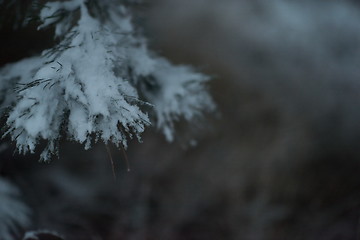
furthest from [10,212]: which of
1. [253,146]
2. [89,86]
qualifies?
[253,146]

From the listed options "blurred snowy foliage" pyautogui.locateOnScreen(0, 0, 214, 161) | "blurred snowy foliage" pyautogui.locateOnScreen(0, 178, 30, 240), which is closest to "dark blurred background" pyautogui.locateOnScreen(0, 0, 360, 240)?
"blurred snowy foliage" pyautogui.locateOnScreen(0, 178, 30, 240)

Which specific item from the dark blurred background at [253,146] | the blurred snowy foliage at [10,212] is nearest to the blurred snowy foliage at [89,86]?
the blurred snowy foliage at [10,212]

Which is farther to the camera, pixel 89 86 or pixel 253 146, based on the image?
pixel 253 146

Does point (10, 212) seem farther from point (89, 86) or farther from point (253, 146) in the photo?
point (253, 146)

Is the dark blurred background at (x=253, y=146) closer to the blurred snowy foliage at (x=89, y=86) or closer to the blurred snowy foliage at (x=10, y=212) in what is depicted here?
the blurred snowy foliage at (x=10, y=212)

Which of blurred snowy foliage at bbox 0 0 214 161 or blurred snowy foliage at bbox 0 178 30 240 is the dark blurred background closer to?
blurred snowy foliage at bbox 0 178 30 240

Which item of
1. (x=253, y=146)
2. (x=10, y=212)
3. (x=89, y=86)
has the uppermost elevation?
(x=253, y=146)
